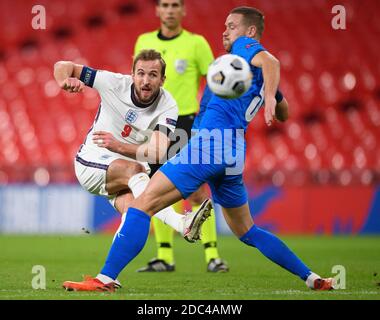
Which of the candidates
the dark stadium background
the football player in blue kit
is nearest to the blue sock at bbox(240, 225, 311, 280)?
the football player in blue kit

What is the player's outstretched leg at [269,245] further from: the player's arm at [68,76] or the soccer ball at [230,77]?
the player's arm at [68,76]

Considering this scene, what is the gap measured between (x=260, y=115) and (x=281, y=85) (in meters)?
0.76

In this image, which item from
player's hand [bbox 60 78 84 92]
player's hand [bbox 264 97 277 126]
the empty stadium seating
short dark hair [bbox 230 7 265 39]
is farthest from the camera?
the empty stadium seating

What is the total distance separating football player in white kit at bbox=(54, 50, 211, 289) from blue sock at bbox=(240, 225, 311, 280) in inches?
18.8

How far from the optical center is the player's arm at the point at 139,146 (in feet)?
17.7

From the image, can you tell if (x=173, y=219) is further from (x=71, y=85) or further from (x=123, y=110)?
(x=71, y=85)

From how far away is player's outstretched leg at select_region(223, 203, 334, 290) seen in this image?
526 cm

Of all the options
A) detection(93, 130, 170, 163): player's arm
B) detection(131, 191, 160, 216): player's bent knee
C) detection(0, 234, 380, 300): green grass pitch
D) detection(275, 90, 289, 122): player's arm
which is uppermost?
detection(275, 90, 289, 122): player's arm

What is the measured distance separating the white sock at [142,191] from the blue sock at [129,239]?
0.44 meters

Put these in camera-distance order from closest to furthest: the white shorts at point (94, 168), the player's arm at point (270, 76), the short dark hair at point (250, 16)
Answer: the player's arm at point (270, 76) → the short dark hair at point (250, 16) → the white shorts at point (94, 168)

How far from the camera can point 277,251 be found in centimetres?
529

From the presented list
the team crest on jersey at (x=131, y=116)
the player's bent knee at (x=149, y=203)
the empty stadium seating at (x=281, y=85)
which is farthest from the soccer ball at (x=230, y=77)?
the empty stadium seating at (x=281, y=85)

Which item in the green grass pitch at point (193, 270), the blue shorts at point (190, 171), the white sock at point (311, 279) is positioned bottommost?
the green grass pitch at point (193, 270)

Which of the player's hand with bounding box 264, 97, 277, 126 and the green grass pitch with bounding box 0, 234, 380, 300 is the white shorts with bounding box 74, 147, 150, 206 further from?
the player's hand with bounding box 264, 97, 277, 126
